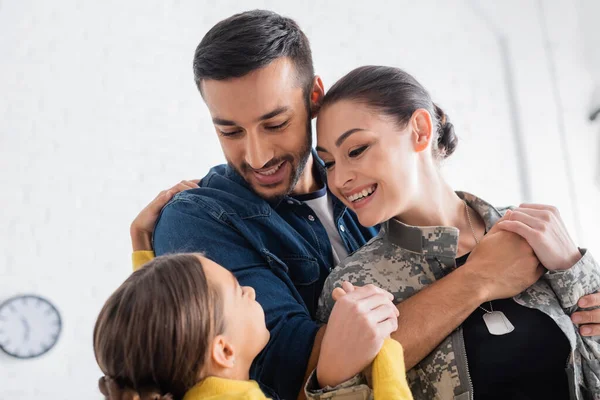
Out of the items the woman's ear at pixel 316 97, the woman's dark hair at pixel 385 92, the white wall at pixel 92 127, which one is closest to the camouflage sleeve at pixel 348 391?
the woman's dark hair at pixel 385 92

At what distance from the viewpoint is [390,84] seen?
1560 mm

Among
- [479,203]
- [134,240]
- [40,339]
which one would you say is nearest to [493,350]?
[479,203]

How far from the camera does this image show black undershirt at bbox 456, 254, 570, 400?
1375mm

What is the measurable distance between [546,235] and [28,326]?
2695 mm

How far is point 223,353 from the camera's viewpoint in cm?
117

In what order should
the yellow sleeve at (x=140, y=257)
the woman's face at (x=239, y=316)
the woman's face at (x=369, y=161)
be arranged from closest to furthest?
1. the woman's face at (x=239, y=316)
2. the woman's face at (x=369, y=161)
3. the yellow sleeve at (x=140, y=257)

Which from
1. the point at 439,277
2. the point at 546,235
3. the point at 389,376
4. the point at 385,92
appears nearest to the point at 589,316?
the point at 546,235

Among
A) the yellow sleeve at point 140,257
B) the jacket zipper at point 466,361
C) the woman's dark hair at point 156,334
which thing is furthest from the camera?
the yellow sleeve at point 140,257

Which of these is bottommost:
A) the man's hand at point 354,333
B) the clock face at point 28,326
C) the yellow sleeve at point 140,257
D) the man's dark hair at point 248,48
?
the clock face at point 28,326

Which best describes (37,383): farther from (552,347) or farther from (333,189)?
(552,347)

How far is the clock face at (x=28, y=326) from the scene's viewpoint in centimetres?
336

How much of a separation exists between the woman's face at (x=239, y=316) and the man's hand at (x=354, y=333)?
0.41ft

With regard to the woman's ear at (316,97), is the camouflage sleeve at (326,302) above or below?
below

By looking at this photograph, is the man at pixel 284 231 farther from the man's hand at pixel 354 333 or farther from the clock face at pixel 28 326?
the clock face at pixel 28 326
